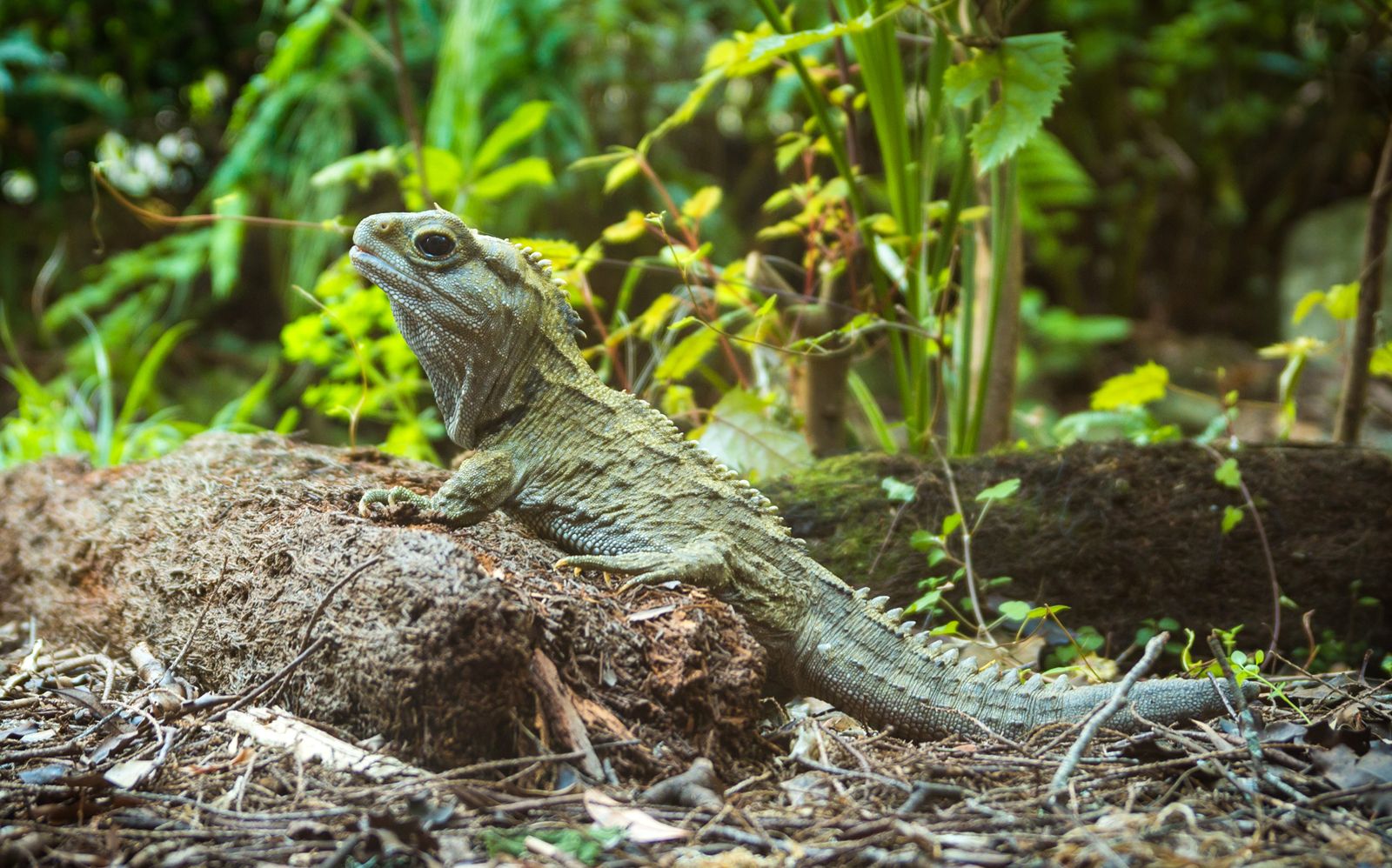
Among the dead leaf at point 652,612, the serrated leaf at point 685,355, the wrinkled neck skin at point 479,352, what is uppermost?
the wrinkled neck skin at point 479,352

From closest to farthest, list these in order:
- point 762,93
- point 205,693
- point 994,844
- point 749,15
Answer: point 994,844, point 205,693, point 749,15, point 762,93

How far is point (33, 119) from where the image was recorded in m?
9.13

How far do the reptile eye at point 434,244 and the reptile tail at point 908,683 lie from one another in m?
1.65

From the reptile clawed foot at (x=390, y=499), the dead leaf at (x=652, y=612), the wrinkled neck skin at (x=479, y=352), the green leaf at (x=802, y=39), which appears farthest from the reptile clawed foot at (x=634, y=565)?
the green leaf at (x=802, y=39)

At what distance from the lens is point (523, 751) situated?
2547 millimetres

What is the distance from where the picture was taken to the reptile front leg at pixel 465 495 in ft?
10.5

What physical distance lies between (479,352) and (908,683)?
177 centimetres

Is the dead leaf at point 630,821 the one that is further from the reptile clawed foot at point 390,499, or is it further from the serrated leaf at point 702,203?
the serrated leaf at point 702,203

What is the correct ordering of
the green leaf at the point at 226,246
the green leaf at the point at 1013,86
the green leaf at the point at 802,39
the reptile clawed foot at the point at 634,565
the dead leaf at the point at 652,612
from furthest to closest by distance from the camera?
the green leaf at the point at 226,246 → the green leaf at the point at 1013,86 → the green leaf at the point at 802,39 → the reptile clawed foot at the point at 634,565 → the dead leaf at the point at 652,612

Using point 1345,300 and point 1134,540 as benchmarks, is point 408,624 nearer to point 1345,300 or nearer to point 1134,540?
point 1134,540

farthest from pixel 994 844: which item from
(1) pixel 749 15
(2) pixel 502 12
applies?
(1) pixel 749 15

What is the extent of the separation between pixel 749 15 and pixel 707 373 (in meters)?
5.23

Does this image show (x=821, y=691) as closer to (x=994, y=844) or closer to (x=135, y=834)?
(x=994, y=844)

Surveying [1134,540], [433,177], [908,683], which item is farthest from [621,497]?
[433,177]
